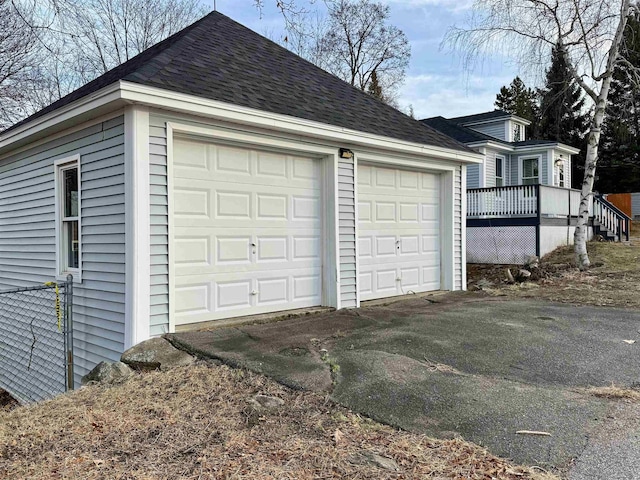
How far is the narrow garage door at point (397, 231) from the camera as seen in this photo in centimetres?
792

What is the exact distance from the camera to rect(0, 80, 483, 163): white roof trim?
498 centimetres

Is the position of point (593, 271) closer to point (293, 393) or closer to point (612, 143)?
point (293, 393)

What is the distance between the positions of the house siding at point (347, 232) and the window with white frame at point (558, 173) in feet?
54.7

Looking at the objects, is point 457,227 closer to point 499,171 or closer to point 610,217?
point 610,217

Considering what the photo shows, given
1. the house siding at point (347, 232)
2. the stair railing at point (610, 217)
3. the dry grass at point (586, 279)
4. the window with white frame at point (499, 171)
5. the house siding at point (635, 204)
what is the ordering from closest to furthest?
the house siding at point (347, 232) < the dry grass at point (586, 279) < the stair railing at point (610, 217) < the window with white frame at point (499, 171) < the house siding at point (635, 204)

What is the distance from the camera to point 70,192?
6.47 meters

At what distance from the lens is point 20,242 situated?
7652 mm

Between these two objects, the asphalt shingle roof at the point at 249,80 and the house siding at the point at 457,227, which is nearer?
the asphalt shingle roof at the point at 249,80

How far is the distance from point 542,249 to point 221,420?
39.1ft

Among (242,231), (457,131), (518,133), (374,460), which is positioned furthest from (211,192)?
(518,133)

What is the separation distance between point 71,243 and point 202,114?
104 inches

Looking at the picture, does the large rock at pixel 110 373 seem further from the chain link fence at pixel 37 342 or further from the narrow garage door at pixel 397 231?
the narrow garage door at pixel 397 231

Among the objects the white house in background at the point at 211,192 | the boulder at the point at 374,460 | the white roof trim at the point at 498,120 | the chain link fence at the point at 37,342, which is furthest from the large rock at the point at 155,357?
the white roof trim at the point at 498,120

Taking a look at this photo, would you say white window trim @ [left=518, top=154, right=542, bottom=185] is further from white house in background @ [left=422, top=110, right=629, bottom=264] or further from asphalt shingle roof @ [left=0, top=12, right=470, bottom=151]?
asphalt shingle roof @ [left=0, top=12, right=470, bottom=151]
